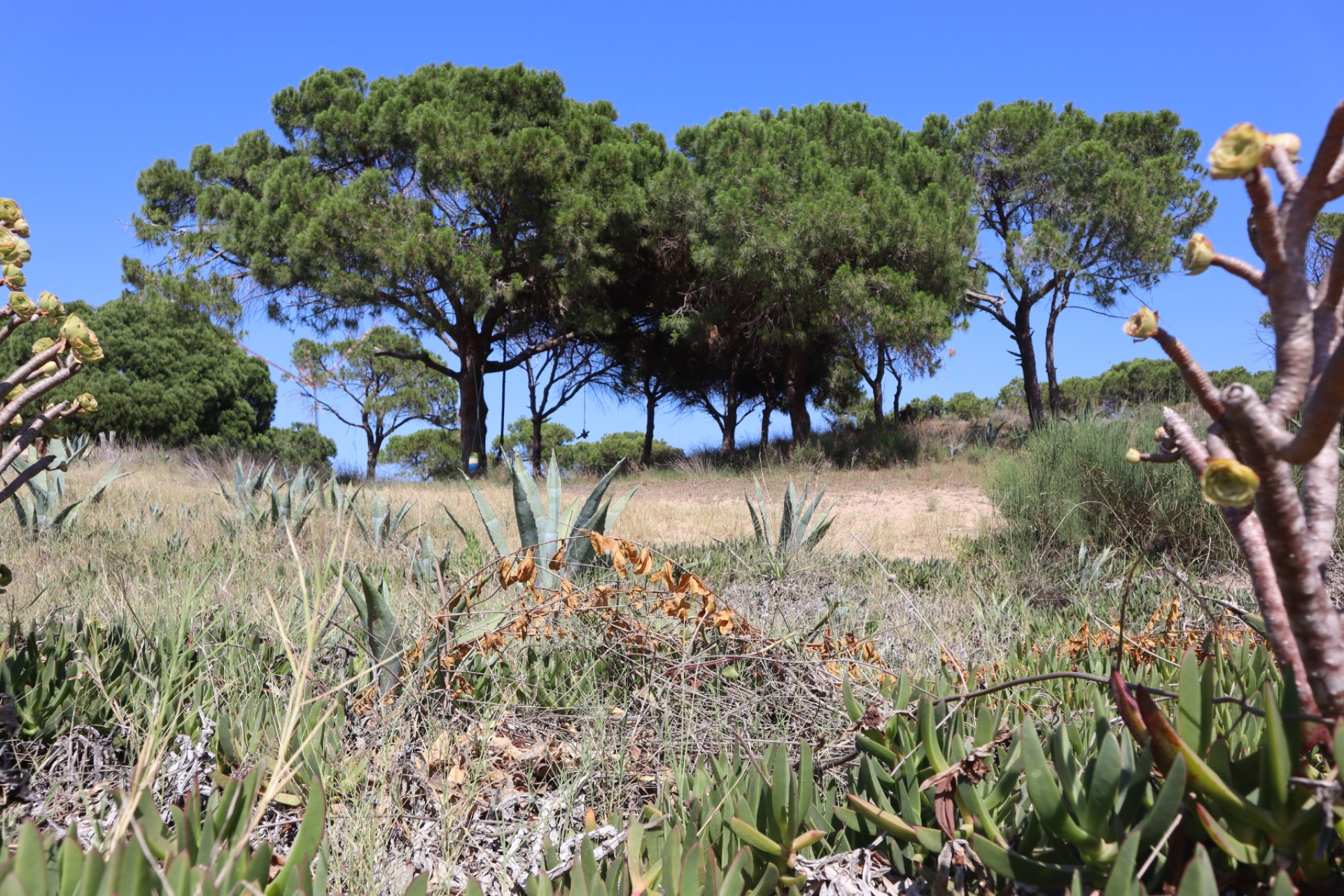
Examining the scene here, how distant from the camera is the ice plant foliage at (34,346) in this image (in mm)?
1542

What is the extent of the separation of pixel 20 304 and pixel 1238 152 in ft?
6.49

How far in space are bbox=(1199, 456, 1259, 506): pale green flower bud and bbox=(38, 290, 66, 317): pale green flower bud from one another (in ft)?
6.19

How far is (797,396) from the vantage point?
57.4ft

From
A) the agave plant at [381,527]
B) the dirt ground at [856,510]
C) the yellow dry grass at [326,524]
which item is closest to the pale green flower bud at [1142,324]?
the yellow dry grass at [326,524]

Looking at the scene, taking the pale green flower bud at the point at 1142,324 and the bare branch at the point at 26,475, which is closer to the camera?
the pale green flower bud at the point at 1142,324

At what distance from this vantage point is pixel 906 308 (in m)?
13.9

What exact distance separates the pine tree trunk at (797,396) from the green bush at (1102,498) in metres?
10.4

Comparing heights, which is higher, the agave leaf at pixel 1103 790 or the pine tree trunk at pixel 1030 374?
the pine tree trunk at pixel 1030 374

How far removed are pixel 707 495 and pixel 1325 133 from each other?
1187 centimetres

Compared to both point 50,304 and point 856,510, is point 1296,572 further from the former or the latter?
point 856,510

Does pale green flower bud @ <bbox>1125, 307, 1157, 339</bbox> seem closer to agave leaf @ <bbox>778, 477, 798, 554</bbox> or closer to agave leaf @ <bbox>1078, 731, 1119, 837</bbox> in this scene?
agave leaf @ <bbox>1078, 731, 1119, 837</bbox>

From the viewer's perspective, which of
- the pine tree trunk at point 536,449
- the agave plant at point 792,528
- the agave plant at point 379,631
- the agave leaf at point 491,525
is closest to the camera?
the agave plant at point 379,631

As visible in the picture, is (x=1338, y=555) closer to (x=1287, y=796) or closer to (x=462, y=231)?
(x=1287, y=796)

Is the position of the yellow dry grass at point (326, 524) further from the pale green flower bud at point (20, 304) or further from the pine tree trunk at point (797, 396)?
the pine tree trunk at point (797, 396)
